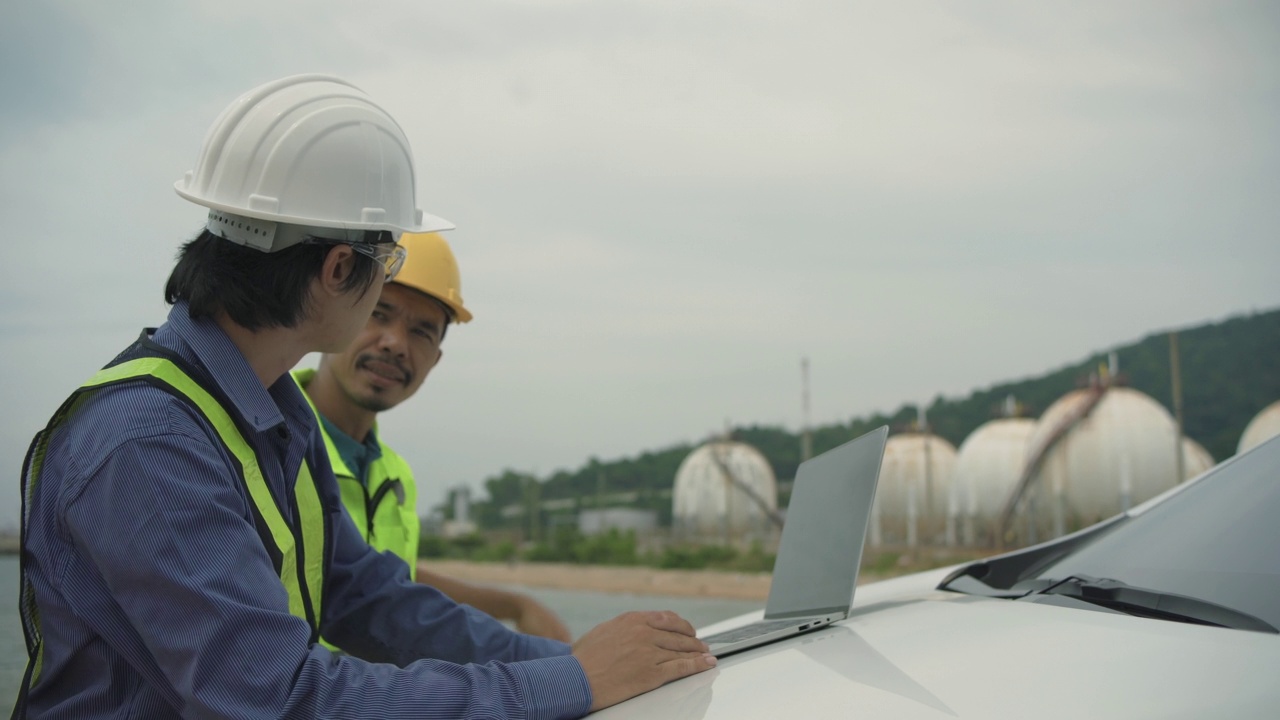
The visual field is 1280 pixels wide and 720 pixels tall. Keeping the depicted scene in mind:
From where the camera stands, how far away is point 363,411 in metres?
3.25

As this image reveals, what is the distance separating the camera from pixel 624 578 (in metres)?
34.0

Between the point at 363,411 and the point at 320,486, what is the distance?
4.26ft

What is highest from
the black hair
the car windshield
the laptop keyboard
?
the black hair

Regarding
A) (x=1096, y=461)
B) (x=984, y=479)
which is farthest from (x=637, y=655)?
(x=984, y=479)

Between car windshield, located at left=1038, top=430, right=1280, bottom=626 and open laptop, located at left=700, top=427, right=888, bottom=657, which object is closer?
car windshield, located at left=1038, top=430, right=1280, bottom=626

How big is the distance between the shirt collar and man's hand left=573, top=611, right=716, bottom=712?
1.95ft

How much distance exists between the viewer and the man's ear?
1.75 meters

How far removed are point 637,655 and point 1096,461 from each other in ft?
110

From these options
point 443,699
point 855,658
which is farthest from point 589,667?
point 855,658

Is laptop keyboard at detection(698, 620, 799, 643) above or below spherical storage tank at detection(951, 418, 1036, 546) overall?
above

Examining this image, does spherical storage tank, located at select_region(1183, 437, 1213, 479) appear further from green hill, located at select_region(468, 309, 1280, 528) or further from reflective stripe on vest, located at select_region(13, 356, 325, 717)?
reflective stripe on vest, located at select_region(13, 356, 325, 717)

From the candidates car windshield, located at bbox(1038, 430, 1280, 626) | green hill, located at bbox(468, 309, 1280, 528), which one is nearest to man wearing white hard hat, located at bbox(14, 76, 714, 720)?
car windshield, located at bbox(1038, 430, 1280, 626)

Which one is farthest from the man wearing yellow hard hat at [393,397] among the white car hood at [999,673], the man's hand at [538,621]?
the white car hood at [999,673]

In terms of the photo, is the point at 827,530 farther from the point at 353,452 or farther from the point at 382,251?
the point at 353,452
